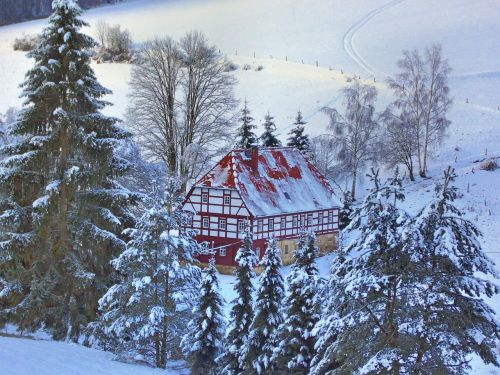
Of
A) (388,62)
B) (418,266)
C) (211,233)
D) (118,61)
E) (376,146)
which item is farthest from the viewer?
(118,61)

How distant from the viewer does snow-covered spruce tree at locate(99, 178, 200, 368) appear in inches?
773

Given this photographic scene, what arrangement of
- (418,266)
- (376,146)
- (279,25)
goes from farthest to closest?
(279,25)
(376,146)
(418,266)

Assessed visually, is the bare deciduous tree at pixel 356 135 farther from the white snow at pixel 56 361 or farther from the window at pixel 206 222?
the white snow at pixel 56 361

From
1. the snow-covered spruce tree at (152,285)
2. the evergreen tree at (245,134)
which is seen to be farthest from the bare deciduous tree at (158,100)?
the snow-covered spruce tree at (152,285)

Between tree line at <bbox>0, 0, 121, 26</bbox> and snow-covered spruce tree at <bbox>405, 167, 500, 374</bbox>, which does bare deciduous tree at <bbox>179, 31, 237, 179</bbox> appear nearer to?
tree line at <bbox>0, 0, 121, 26</bbox>

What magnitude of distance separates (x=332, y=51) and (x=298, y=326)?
197 ft

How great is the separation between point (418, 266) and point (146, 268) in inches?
416

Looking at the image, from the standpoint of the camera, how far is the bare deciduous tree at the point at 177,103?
144 ft

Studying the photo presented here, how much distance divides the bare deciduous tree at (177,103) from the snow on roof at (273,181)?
520 cm

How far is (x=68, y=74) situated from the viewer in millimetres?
20688

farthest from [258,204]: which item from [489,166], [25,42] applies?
[25,42]

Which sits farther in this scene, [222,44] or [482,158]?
[222,44]

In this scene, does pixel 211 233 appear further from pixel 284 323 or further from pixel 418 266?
pixel 418 266

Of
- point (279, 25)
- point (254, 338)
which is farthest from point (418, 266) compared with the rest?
point (279, 25)
